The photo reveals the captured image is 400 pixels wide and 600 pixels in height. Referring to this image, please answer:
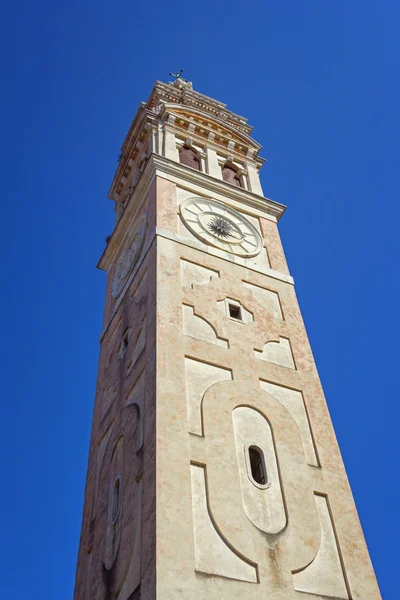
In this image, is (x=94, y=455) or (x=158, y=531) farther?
(x=94, y=455)

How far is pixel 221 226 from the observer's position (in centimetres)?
1905

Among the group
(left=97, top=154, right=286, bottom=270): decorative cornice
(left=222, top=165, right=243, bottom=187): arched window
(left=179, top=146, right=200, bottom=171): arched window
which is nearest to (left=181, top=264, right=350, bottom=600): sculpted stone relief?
(left=97, top=154, right=286, bottom=270): decorative cornice

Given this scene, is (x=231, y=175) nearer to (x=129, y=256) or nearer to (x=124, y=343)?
(x=129, y=256)

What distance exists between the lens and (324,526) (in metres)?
12.4

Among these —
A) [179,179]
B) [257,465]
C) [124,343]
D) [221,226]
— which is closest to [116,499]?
[257,465]

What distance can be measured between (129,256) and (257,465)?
897cm

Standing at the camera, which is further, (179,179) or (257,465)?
(179,179)

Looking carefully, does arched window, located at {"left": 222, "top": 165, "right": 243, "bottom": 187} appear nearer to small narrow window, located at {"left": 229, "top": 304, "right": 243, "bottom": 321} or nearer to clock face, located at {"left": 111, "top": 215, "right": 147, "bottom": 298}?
clock face, located at {"left": 111, "top": 215, "right": 147, "bottom": 298}

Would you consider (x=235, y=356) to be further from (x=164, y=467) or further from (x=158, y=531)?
(x=158, y=531)

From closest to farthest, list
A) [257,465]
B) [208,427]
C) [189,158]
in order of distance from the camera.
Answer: [208,427], [257,465], [189,158]

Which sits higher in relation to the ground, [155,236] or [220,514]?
[155,236]

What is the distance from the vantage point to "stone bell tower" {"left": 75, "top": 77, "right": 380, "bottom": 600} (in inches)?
431

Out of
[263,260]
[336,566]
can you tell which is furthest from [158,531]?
[263,260]

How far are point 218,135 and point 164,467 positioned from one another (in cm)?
1564
